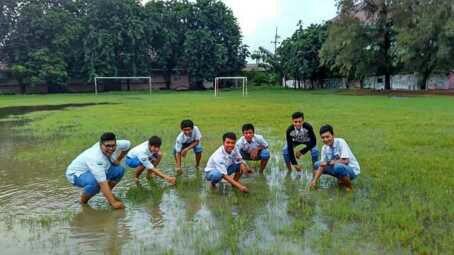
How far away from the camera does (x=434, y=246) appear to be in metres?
4.76

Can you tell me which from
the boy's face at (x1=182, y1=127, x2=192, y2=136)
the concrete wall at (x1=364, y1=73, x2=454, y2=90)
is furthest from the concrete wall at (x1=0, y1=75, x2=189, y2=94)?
the boy's face at (x1=182, y1=127, x2=192, y2=136)

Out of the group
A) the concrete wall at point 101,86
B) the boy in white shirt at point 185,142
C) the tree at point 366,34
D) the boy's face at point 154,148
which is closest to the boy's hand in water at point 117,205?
the boy's face at point 154,148

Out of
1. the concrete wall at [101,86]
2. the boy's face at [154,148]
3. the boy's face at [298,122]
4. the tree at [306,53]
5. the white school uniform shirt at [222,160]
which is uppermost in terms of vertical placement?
the tree at [306,53]

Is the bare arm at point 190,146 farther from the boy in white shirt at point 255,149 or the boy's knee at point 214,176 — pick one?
the boy's knee at point 214,176

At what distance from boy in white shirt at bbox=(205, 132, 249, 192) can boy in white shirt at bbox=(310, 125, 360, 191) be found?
1148 millimetres

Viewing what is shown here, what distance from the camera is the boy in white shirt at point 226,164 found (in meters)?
7.25

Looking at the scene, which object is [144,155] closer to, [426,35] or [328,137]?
[328,137]

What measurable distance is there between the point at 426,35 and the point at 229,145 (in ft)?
106

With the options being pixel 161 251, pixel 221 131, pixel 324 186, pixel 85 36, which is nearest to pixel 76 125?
pixel 221 131

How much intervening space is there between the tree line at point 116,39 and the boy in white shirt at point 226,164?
4550 cm

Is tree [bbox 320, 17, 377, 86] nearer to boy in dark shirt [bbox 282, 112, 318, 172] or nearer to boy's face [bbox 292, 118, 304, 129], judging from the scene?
boy in dark shirt [bbox 282, 112, 318, 172]

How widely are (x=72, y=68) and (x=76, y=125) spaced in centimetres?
3920

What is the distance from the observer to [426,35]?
35.7m

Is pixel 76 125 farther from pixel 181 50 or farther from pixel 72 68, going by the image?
pixel 181 50
